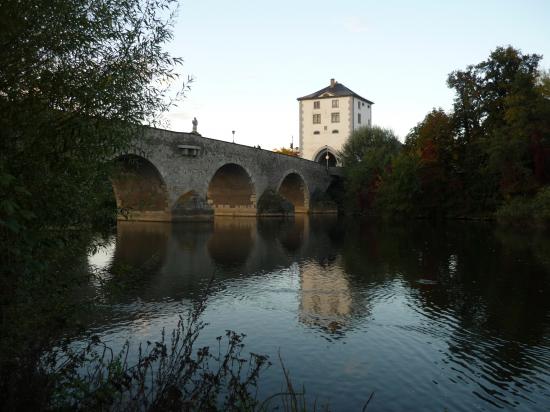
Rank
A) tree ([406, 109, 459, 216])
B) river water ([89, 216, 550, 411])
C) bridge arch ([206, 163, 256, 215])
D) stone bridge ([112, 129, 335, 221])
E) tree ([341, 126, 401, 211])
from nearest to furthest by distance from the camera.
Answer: river water ([89, 216, 550, 411]) → stone bridge ([112, 129, 335, 221]) → bridge arch ([206, 163, 256, 215]) → tree ([406, 109, 459, 216]) → tree ([341, 126, 401, 211])

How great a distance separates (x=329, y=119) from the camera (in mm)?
73188

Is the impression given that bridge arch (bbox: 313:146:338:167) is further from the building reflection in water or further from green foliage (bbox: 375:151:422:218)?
the building reflection in water

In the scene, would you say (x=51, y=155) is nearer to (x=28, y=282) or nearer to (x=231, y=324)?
(x=28, y=282)

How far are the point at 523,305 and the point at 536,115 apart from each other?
3068 centimetres

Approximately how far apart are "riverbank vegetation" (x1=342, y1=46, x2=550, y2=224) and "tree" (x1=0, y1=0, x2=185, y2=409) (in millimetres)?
34069

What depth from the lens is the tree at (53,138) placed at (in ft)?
13.7

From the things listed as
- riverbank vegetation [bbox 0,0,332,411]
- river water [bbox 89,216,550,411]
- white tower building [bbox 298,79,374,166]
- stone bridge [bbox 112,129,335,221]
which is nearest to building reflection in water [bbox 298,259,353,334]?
river water [bbox 89,216,550,411]

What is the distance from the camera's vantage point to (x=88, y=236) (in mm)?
5246

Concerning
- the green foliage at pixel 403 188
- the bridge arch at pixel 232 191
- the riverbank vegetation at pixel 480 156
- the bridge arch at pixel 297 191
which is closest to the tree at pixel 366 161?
the riverbank vegetation at pixel 480 156

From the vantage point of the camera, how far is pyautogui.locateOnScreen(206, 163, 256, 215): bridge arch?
44.9m

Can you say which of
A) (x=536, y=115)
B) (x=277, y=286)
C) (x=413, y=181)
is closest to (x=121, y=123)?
(x=277, y=286)

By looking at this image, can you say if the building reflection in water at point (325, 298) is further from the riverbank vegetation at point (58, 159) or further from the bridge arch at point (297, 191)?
the bridge arch at point (297, 191)

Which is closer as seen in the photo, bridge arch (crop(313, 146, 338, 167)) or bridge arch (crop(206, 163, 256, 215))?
bridge arch (crop(206, 163, 256, 215))

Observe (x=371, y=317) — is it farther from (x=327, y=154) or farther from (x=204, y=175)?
(x=327, y=154)
